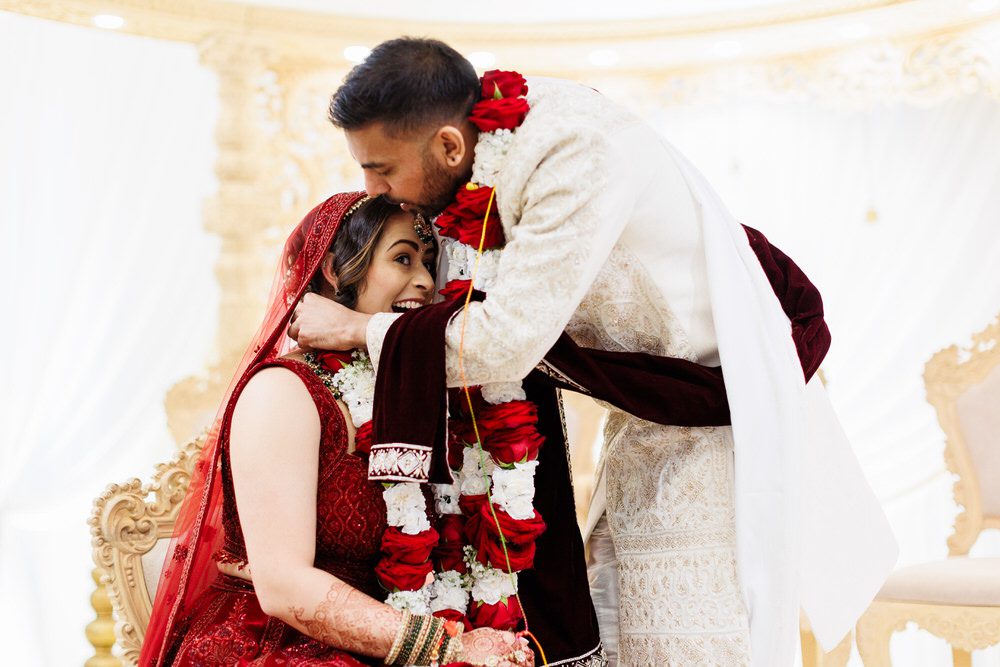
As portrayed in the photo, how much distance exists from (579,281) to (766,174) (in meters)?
4.14

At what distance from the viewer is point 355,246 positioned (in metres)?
2.17

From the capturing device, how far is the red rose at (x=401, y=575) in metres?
1.88

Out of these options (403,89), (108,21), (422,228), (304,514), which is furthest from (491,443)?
(108,21)

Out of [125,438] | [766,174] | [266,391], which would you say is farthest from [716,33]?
[266,391]

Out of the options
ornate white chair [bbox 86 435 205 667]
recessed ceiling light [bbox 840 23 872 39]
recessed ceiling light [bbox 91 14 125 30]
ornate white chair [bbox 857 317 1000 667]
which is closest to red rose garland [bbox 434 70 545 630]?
ornate white chair [bbox 86 435 205 667]

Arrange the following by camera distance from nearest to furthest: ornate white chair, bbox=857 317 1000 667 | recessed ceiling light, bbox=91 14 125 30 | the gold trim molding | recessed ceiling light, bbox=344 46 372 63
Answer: ornate white chair, bbox=857 317 1000 667
recessed ceiling light, bbox=91 14 125 30
the gold trim molding
recessed ceiling light, bbox=344 46 372 63

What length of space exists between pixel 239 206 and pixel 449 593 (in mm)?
3680

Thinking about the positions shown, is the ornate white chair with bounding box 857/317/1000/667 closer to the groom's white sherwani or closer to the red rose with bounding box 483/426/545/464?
the groom's white sherwani

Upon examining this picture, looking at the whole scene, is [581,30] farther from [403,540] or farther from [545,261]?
[403,540]

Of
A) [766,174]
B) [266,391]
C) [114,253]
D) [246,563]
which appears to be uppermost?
[766,174]

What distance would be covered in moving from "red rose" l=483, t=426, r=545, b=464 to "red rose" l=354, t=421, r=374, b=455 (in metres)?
0.21

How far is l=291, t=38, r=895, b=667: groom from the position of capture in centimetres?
186

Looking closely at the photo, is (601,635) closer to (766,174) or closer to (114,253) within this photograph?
(114,253)

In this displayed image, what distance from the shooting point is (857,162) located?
556 cm
